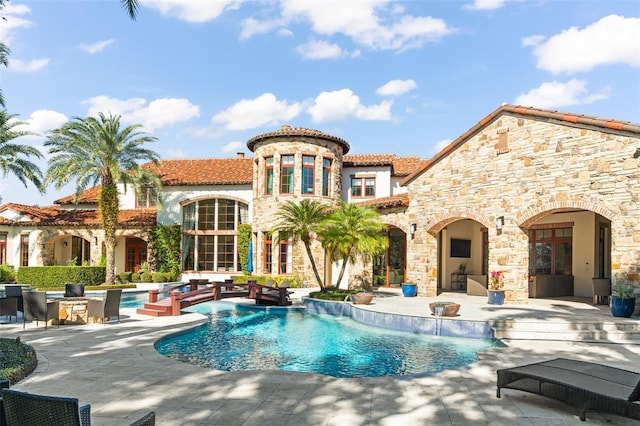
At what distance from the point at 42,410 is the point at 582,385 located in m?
5.56

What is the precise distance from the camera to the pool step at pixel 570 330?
10516 millimetres

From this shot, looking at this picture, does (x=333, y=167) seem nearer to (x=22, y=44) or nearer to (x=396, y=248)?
(x=396, y=248)

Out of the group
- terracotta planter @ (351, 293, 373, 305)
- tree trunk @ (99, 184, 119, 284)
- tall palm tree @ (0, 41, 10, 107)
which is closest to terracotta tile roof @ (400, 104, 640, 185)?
terracotta planter @ (351, 293, 373, 305)

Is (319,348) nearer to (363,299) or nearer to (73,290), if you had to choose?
(363,299)

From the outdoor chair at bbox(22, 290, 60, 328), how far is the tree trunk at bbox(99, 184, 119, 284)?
13.1m

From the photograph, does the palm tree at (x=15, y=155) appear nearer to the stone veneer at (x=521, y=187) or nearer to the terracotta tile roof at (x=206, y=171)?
the terracotta tile roof at (x=206, y=171)

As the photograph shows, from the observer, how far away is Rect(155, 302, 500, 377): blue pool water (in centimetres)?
845

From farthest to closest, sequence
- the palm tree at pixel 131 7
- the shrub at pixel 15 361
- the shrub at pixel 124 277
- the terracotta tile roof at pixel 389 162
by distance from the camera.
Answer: the shrub at pixel 124 277, the terracotta tile roof at pixel 389 162, the palm tree at pixel 131 7, the shrub at pixel 15 361

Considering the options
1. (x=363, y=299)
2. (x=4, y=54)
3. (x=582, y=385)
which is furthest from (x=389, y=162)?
(x=582, y=385)

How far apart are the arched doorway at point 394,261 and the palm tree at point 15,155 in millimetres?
18827

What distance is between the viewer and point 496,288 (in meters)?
15.2

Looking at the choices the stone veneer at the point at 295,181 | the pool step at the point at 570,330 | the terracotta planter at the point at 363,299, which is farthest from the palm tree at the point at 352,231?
the pool step at the point at 570,330

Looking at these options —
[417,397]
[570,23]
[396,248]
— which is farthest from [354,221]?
[417,397]

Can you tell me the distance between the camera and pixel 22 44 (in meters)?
10.0
